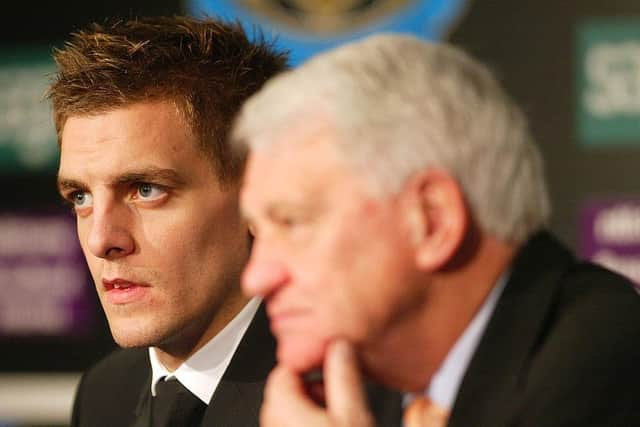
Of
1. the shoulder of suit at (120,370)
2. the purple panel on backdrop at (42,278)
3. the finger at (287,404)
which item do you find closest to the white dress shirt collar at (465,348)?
the finger at (287,404)

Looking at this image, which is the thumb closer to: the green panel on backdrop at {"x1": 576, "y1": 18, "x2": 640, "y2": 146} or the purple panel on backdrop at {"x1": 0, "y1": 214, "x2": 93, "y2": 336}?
the green panel on backdrop at {"x1": 576, "y1": 18, "x2": 640, "y2": 146}

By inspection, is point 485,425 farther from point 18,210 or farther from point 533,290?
point 18,210

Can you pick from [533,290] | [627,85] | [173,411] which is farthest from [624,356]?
[627,85]

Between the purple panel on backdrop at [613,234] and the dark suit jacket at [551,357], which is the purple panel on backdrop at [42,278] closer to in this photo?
the purple panel on backdrop at [613,234]

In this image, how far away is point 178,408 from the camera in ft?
4.84

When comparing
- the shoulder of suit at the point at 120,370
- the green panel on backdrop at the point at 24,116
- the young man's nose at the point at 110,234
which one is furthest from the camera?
the green panel on backdrop at the point at 24,116

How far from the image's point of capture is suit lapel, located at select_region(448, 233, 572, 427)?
98 centimetres

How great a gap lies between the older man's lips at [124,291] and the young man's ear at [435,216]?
1.83 feet

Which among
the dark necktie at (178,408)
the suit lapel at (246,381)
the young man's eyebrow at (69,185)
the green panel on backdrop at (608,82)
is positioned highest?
the young man's eyebrow at (69,185)

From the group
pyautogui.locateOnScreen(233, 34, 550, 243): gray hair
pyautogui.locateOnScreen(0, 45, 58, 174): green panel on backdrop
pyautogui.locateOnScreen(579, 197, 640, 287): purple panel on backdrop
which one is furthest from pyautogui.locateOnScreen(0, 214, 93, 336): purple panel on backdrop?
pyautogui.locateOnScreen(233, 34, 550, 243): gray hair

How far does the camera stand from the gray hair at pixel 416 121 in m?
0.94

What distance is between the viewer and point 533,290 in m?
1.01

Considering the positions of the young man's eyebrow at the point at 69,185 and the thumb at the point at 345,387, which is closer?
the thumb at the point at 345,387

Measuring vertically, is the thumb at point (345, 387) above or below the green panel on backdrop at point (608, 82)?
above
